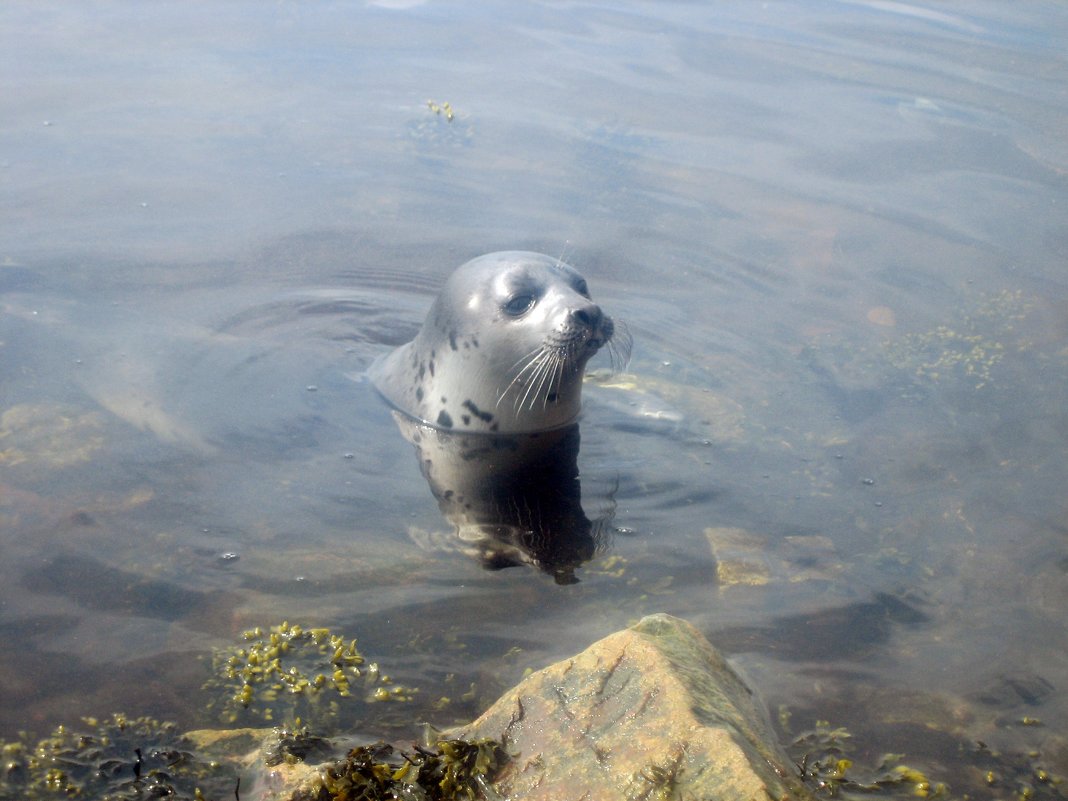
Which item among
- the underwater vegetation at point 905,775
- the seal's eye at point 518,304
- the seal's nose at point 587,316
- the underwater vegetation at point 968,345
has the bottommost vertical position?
the underwater vegetation at point 905,775

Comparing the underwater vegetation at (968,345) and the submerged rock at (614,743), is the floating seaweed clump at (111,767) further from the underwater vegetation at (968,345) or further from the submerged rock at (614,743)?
the underwater vegetation at (968,345)

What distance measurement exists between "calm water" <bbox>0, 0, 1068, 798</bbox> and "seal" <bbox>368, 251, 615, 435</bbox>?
26cm

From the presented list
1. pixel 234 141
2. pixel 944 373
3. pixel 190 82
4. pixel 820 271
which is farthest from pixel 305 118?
pixel 944 373

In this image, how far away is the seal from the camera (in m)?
5.16

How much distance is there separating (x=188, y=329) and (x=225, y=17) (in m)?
6.69

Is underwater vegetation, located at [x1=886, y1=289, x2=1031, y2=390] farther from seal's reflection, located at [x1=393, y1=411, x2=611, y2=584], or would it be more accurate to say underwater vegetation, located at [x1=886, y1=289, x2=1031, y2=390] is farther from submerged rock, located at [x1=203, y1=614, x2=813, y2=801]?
submerged rock, located at [x1=203, y1=614, x2=813, y2=801]

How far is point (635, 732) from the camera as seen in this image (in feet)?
8.48

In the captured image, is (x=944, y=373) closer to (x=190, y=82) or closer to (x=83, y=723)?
(x=83, y=723)

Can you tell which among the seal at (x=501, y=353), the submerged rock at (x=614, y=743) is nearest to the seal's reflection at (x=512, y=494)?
the seal at (x=501, y=353)

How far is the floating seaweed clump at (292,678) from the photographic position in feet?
10.9

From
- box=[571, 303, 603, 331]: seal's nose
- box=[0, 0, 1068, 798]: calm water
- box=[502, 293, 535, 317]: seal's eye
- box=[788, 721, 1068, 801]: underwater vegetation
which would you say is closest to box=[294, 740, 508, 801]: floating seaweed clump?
box=[0, 0, 1068, 798]: calm water

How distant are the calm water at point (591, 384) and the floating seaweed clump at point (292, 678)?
8 centimetres

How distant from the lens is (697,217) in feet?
26.3

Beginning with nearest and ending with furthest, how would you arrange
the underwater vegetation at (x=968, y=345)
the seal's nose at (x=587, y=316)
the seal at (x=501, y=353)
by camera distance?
the seal's nose at (x=587, y=316) < the seal at (x=501, y=353) < the underwater vegetation at (x=968, y=345)
